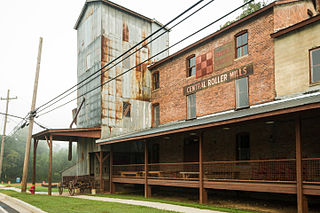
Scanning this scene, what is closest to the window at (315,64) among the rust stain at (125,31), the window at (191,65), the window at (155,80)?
the window at (191,65)

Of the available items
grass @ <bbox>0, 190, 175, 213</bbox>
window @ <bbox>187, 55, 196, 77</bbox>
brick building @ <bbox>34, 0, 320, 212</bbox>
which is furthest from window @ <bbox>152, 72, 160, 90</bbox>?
grass @ <bbox>0, 190, 175, 213</bbox>

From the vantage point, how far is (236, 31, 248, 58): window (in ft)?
62.7

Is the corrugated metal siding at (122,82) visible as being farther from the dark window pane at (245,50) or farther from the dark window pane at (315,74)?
the dark window pane at (315,74)

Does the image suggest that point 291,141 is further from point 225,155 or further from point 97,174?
point 97,174

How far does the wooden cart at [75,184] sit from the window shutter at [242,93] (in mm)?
12139

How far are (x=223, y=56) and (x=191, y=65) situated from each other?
363 cm

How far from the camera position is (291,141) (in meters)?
14.8

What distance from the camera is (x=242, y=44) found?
63.4 ft

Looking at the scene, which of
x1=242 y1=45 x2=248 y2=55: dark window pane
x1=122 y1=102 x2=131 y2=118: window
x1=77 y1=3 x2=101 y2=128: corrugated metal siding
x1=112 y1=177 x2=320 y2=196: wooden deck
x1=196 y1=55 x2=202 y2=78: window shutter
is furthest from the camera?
x1=122 y1=102 x2=131 y2=118: window

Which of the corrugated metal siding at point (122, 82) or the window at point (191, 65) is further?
the corrugated metal siding at point (122, 82)

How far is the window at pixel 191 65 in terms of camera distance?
23.2m

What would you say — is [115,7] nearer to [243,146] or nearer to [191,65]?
[191,65]

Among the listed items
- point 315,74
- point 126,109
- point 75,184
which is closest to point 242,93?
point 315,74

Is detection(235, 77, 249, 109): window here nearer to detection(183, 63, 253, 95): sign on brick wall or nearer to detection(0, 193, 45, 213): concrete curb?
detection(183, 63, 253, 95): sign on brick wall
